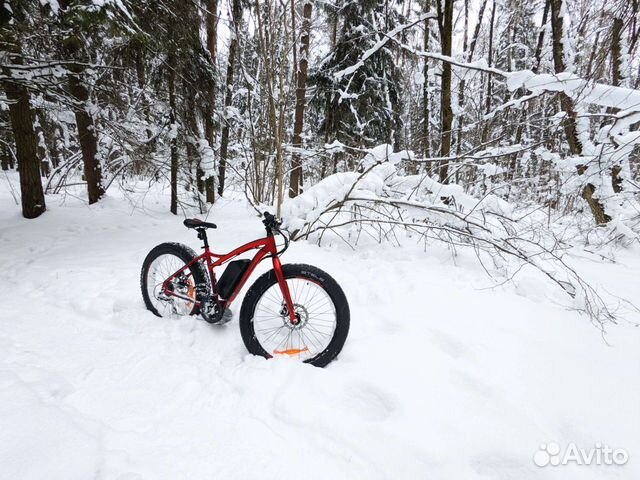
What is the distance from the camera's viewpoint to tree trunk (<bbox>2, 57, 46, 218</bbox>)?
5.20 meters

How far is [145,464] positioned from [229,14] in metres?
6.45

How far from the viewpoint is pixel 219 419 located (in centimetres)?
162

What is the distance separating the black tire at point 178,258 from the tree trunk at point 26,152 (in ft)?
15.3

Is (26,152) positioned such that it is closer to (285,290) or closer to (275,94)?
(275,94)

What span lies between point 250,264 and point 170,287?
0.85m

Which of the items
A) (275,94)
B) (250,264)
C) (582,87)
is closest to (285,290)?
(250,264)

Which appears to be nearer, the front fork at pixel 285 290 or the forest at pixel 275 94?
the front fork at pixel 285 290

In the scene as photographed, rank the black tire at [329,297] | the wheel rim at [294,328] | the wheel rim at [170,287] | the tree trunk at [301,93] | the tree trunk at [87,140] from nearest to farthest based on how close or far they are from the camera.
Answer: the black tire at [329,297] < the wheel rim at [294,328] < the wheel rim at [170,287] < the tree trunk at [87,140] < the tree trunk at [301,93]

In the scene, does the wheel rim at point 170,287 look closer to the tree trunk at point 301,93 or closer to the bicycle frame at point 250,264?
the bicycle frame at point 250,264

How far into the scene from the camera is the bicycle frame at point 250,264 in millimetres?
2043

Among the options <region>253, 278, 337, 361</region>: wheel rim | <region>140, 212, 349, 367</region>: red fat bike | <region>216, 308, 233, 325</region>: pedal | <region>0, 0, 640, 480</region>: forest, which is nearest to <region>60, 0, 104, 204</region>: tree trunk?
<region>0, 0, 640, 480</region>: forest

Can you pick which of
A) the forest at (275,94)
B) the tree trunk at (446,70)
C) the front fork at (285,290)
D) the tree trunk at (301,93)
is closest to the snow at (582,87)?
the forest at (275,94)

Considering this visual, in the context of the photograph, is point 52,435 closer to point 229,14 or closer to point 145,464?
point 145,464

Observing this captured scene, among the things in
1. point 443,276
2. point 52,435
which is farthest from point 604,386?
point 52,435
